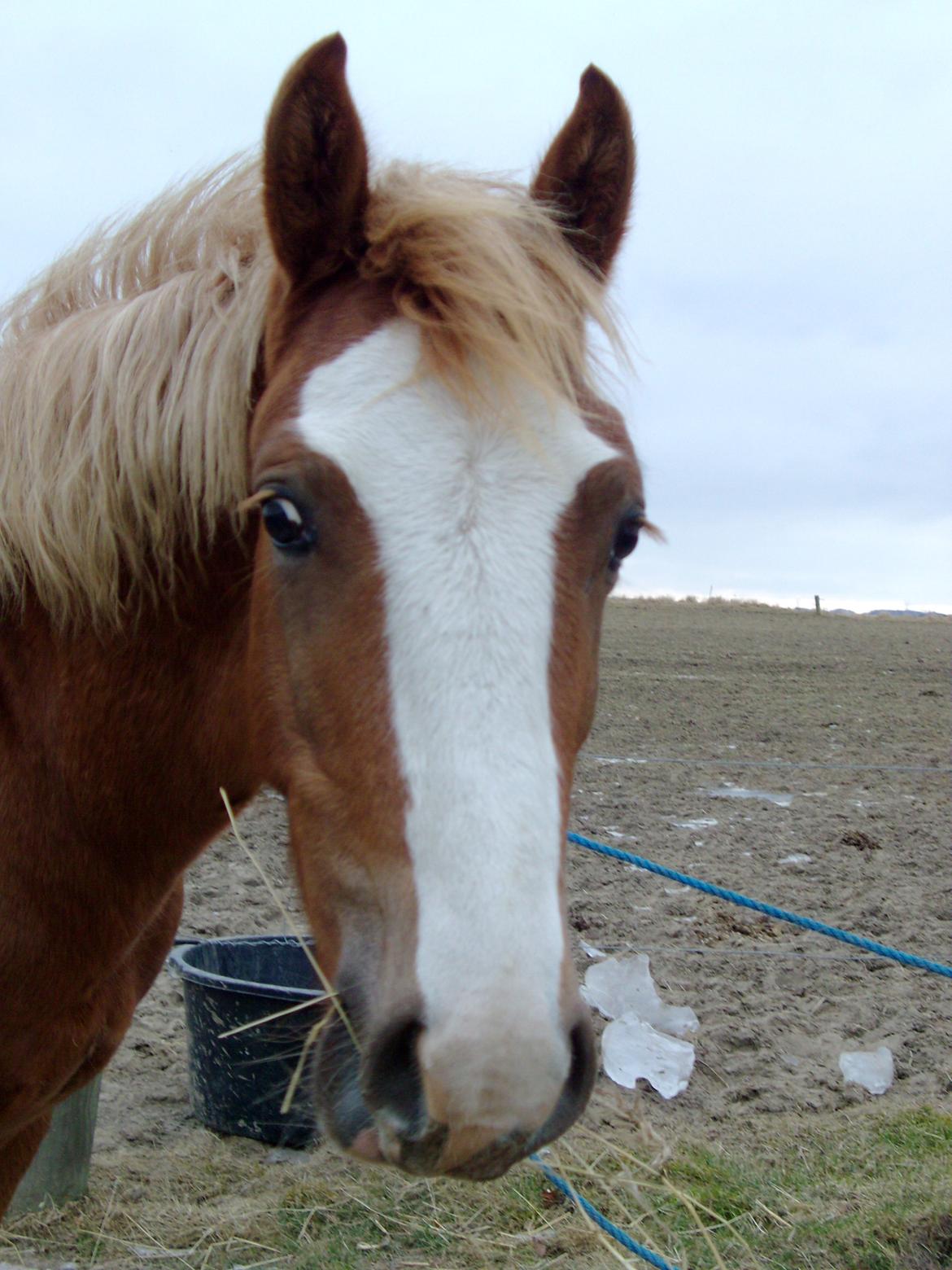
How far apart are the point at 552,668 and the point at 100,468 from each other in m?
0.95

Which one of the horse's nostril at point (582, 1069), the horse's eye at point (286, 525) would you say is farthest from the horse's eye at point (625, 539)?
the horse's nostril at point (582, 1069)

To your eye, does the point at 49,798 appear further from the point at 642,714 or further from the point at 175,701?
the point at 642,714

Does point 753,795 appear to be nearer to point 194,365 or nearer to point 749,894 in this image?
point 749,894

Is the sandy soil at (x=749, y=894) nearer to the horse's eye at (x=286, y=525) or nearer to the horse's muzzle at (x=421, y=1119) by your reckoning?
the horse's muzzle at (x=421, y=1119)

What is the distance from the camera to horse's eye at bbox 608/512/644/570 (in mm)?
1797

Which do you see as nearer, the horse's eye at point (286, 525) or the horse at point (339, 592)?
the horse at point (339, 592)

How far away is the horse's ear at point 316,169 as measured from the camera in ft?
5.84

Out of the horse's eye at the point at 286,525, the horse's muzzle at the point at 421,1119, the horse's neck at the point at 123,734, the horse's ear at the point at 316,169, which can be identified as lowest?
the horse's muzzle at the point at 421,1119

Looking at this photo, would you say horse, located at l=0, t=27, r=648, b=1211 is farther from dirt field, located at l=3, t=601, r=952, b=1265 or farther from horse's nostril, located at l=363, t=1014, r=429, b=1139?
dirt field, located at l=3, t=601, r=952, b=1265

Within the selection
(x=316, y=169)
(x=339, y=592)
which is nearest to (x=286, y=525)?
(x=339, y=592)

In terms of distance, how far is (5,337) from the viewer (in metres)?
2.34

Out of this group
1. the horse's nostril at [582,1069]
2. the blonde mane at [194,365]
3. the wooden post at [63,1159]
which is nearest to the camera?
the horse's nostril at [582,1069]

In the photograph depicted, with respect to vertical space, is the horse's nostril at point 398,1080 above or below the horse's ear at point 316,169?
below

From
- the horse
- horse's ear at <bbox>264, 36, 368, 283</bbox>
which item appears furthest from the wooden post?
horse's ear at <bbox>264, 36, 368, 283</bbox>
